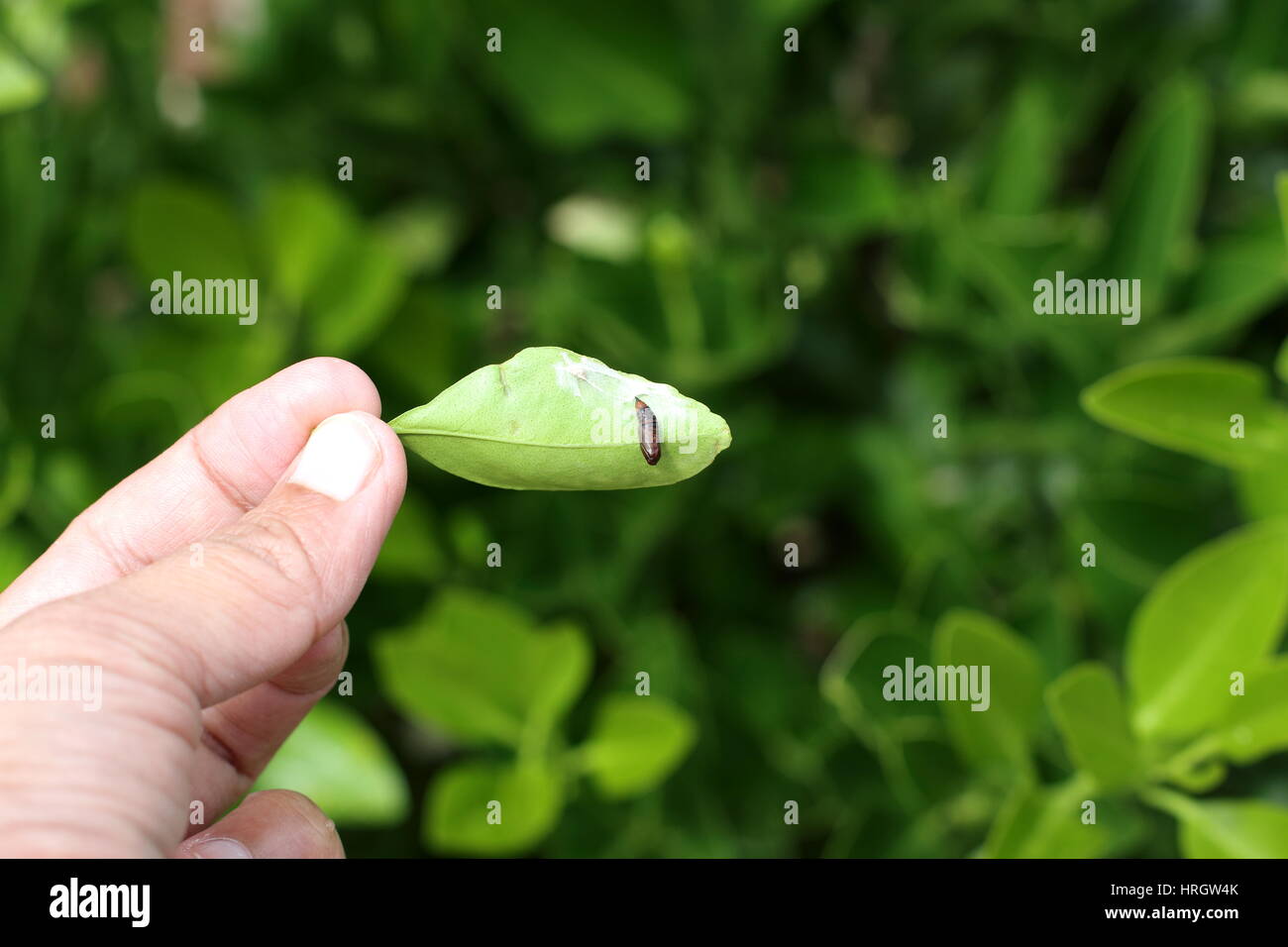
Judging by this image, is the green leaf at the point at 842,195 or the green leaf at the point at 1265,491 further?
the green leaf at the point at 842,195

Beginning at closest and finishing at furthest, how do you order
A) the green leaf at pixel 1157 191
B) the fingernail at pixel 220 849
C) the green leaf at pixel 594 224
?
the fingernail at pixel 220 849
the green leaf at pixel 1157 191
the green leaf at pixel 594 224

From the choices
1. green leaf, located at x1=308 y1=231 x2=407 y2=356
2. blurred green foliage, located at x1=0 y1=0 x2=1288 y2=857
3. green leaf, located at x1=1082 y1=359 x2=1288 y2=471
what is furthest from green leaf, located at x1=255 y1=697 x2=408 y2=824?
→ green leaf, located at x1=1082 y1=359 x2=1288 y2=471

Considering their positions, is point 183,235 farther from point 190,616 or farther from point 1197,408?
point 1197,408

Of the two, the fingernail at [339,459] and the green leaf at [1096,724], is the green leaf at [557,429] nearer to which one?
the fingernail at [339,459]

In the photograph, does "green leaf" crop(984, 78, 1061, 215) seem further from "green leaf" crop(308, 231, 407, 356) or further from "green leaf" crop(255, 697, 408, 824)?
"green leaf" crop(255, 697, 408, 824)

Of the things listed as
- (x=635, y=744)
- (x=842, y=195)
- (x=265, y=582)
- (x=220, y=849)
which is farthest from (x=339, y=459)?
(x=842, y=195)

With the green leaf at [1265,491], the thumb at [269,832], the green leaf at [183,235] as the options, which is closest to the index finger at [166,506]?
the thumb at [269,832]

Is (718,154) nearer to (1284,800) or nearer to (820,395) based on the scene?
(820,395)
